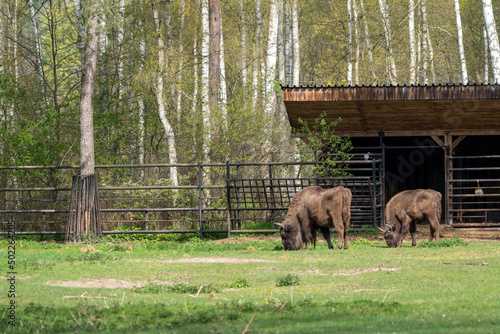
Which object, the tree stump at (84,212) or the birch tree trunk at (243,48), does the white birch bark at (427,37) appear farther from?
the tree stump at (84,212)

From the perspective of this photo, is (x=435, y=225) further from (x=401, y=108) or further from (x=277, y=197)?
(x=401, y=108)

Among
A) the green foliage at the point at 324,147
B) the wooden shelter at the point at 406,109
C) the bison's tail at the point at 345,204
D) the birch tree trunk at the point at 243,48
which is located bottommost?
the bison's tail at the point at 345,204

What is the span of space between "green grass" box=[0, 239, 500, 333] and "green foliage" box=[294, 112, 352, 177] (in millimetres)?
4360

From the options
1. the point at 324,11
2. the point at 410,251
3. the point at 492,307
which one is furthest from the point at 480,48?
the point at 492,307

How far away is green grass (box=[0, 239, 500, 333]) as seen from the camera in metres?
6.51

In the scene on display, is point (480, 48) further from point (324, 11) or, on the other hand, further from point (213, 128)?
point (213, 128)

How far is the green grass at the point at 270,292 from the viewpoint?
256 inches

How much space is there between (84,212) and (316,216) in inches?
246

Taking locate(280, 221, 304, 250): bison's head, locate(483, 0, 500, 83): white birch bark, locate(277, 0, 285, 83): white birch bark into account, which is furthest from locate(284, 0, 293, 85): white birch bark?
locate(280, 221, 304, 250): bison's head

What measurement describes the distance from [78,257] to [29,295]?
4.96 m

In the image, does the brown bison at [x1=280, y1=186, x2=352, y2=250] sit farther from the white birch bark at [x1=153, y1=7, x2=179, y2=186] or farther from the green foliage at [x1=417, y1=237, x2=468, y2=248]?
the white birch bark at [x1=153, y1=7, x2=179, y2=186]

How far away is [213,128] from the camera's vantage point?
22.2 meters

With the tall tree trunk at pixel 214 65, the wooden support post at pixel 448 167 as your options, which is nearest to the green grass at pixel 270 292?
the wooden support post at pixel 448 167

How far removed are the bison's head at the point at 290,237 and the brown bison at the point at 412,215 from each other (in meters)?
2.11
